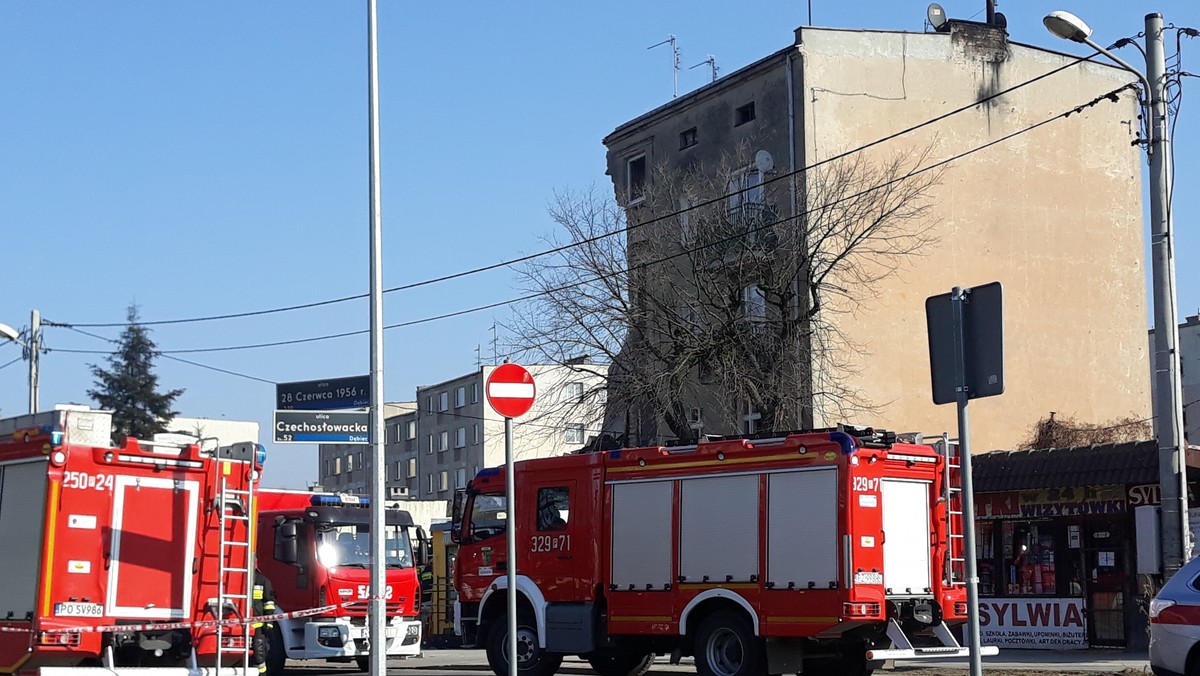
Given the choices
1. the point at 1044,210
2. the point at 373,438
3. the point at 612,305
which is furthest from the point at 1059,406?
the point at 373,438

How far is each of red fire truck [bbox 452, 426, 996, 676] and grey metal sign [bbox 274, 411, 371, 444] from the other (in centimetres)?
289

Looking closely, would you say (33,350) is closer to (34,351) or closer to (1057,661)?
(34,351)

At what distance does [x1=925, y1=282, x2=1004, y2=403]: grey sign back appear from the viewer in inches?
366

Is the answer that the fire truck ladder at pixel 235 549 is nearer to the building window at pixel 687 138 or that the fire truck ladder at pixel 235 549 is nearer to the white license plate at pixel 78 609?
the white license plate at pixel 78 609

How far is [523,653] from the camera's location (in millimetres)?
18672

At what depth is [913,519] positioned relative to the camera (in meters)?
16.4

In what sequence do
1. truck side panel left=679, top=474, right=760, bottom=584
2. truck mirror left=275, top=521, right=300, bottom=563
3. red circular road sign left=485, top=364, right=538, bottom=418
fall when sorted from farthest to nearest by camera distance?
truck mirror left=275, top=521, right=300, bottom=563 → truck side panel left=679, top=474, right=760, bottom=584 → red circular road sign left=485, top=364, right=538, bottom=418

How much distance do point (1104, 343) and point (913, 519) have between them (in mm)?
23403

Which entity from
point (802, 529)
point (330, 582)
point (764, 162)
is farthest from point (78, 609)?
point (764, 162)

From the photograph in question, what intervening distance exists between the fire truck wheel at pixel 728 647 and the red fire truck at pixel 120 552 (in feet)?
18.2

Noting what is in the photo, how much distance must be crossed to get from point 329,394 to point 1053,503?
505 inches

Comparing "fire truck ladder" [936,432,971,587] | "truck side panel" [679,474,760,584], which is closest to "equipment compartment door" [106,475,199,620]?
"truck side panel" [679,474,760,584]

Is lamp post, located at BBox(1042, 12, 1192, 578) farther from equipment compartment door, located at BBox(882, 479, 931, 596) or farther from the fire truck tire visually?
the fire truck tire

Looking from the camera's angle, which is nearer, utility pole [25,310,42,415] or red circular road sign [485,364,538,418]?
red circular road sign [485,364,538,418]
